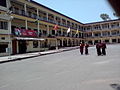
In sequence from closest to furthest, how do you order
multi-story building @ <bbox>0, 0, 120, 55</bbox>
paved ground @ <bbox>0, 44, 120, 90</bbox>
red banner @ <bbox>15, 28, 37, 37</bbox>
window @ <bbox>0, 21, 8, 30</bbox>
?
1. paved ground @ <bbox>0, 44, 120, 90</bbox>
2. window @ <bbox>0, 21, 8, 30</bbox>
3. multi-story building @ <bbox>0, 0, 120, 55</bbox>
4. red banner @ <bbox>15, 28, 37, 37</bbox>

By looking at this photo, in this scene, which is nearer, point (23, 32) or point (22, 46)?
point (23, 32)

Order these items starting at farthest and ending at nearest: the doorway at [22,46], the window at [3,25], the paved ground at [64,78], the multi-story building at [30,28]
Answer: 1. the doorway at [22,46]
2. the multi-story building at [30,28]
3. the window at [3,25]
4. the paved ground at [64,78]

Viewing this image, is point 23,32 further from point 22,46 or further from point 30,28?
point 30,28

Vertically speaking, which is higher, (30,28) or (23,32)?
(30,28)

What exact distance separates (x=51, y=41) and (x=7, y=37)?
829 inches

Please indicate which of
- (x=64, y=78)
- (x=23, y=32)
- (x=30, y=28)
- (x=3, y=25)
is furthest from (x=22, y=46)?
(x=64, y=78)

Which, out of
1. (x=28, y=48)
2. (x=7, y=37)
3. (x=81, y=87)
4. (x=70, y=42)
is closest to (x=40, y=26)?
(x=28, y=48)

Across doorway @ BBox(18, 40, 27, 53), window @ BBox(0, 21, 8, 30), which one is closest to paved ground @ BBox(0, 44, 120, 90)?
window @ BBox(0, 21, 8, 30)

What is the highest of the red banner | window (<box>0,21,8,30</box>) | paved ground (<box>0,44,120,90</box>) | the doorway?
window (<box>0,21,8,30</box>)

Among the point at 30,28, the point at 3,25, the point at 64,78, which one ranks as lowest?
the point at 64,78

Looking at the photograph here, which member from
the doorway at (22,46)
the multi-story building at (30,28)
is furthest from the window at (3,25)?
the doorway at (22,46)

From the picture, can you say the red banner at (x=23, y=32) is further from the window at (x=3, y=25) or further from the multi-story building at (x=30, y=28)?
the window at (x=3, y=25)

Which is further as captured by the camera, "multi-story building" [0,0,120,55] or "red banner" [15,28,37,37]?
"red banner" [15,28,37,37]

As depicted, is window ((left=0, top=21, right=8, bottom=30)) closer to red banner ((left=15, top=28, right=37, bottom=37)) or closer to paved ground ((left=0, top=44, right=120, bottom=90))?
red banner ((left=15, top=28, right=37, bottom=37))
